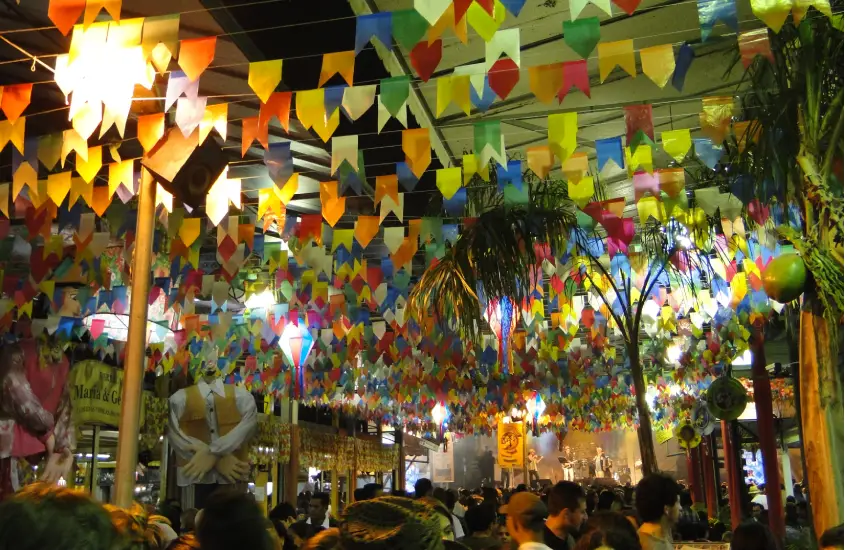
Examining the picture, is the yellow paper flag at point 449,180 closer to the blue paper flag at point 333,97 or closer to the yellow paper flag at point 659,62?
the blue paper flag at point 333,97

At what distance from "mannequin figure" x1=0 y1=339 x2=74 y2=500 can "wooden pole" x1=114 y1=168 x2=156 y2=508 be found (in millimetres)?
4212

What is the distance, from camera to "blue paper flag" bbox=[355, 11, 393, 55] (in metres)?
3.33

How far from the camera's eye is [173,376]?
478 inches

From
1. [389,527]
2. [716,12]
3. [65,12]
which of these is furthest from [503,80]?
[389,527]

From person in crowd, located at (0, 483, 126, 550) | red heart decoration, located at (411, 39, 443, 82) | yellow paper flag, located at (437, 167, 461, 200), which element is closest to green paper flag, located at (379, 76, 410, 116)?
red heart decoration, located at (411, 39, 443, 82)

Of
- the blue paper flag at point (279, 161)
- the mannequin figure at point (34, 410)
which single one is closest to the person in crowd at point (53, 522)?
the blue paper flag at point (279, 161)

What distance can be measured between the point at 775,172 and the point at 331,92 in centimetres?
220

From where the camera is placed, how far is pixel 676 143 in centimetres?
473

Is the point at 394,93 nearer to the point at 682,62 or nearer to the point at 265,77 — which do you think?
the point at 265,77

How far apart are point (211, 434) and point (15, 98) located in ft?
7.00

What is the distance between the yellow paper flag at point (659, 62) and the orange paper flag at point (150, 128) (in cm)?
256

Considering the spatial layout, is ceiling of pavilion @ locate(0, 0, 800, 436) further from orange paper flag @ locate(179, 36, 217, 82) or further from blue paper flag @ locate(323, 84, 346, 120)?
orange paper flag @ locate(179, 36, 217, 82)

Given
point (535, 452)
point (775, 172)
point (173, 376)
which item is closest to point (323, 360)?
point (173, 376)

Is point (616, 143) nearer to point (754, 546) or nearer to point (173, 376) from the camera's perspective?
point (754, 546)
